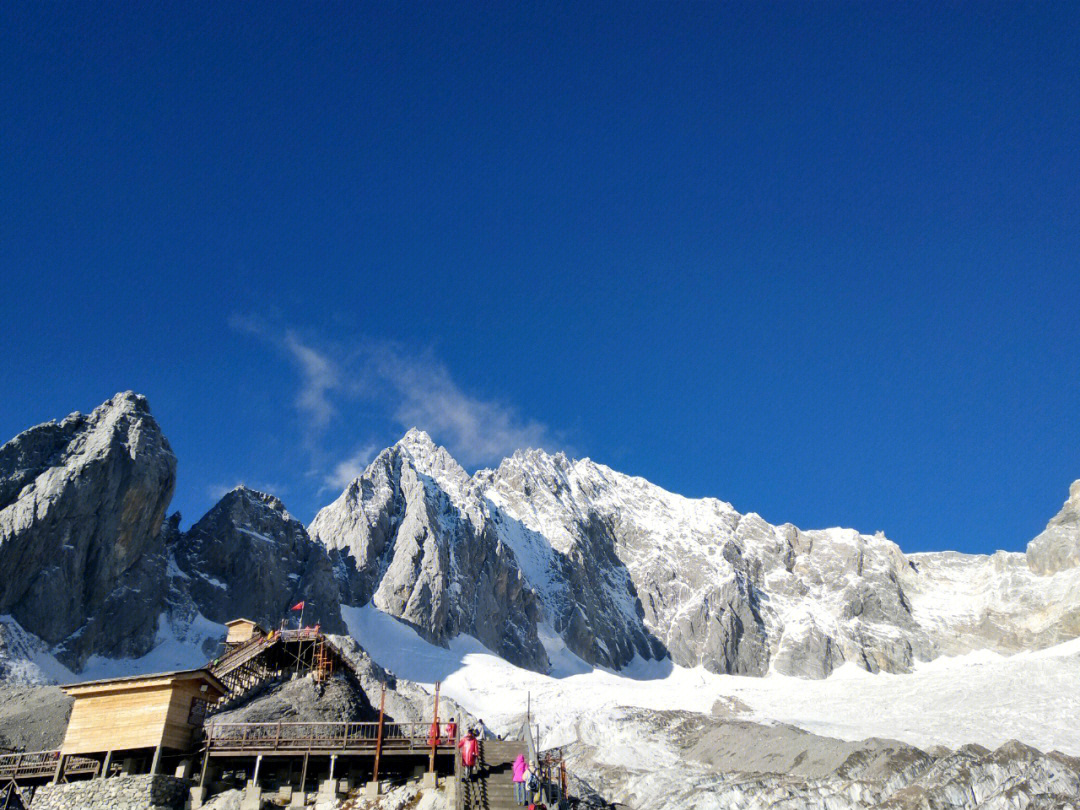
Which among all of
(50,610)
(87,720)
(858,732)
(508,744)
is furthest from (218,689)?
(858,732)

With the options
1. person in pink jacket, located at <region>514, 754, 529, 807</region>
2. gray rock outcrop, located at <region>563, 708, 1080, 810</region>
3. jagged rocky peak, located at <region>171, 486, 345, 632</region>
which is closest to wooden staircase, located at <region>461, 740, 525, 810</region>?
person in pink jacket, located at <region>514, 754, 529, 807</region>

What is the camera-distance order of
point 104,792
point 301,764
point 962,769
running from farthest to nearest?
point 962,769 → point 301,764 → point 104,792

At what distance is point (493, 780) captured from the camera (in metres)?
34.5

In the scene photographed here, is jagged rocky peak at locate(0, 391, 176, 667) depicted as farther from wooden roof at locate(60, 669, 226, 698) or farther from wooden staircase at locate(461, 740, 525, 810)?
wooden staircase at locate(461, 740, 525, 810)

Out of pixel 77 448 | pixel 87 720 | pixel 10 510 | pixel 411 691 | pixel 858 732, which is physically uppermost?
pixel 77 448

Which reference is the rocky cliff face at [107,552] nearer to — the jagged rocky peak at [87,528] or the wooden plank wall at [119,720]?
the jagged rocky peak at [87,528]

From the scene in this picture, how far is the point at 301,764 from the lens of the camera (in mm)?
38094

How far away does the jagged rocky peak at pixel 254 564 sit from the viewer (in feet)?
429

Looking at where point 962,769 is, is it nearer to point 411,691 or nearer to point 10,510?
point 411,691

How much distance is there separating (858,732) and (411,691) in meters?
73.3

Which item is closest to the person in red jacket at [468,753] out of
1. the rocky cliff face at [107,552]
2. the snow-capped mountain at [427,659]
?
the snow-capped mountain at [427,659]

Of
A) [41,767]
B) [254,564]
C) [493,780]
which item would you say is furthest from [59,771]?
[254,564]

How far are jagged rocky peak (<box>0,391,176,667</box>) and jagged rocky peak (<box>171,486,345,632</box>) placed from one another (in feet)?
45.6

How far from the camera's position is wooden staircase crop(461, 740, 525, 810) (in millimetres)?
32562
